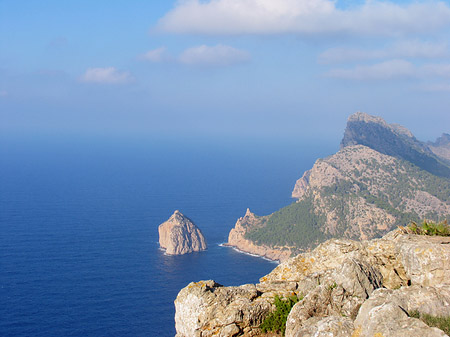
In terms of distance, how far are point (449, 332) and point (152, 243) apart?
129385 millimetres

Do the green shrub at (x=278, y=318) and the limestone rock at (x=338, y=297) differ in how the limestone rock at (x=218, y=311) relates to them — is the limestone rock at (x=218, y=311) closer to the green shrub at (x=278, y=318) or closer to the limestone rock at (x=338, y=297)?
the green shrub at (x=278, y=318)

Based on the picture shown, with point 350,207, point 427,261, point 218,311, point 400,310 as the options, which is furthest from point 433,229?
point 350,207

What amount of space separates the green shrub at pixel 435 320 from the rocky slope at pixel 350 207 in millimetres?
120809

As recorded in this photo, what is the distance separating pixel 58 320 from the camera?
77312 millimetres

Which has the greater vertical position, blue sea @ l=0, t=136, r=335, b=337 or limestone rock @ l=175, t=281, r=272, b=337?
limestone rock @ l=175, t=281, r=272, b=337

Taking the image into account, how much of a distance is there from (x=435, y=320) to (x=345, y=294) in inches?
93.0

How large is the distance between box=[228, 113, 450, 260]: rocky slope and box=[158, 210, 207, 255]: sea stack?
13.5 meters

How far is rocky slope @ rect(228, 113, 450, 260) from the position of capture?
13312 cm

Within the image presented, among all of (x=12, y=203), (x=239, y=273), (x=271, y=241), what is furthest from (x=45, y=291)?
(x=12, y=203)

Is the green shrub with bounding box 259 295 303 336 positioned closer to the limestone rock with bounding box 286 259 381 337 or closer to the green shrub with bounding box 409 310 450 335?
the limestone rock with bounding box 286 259 381 337

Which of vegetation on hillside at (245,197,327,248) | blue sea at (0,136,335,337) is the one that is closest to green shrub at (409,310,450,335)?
blue sea at (0,136,335,337)

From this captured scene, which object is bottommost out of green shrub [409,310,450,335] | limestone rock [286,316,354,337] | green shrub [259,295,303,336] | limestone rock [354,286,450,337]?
green shrub [259,295,303,336]

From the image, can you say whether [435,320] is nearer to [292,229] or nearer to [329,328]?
[329,328]

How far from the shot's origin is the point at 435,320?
9.10 meters
